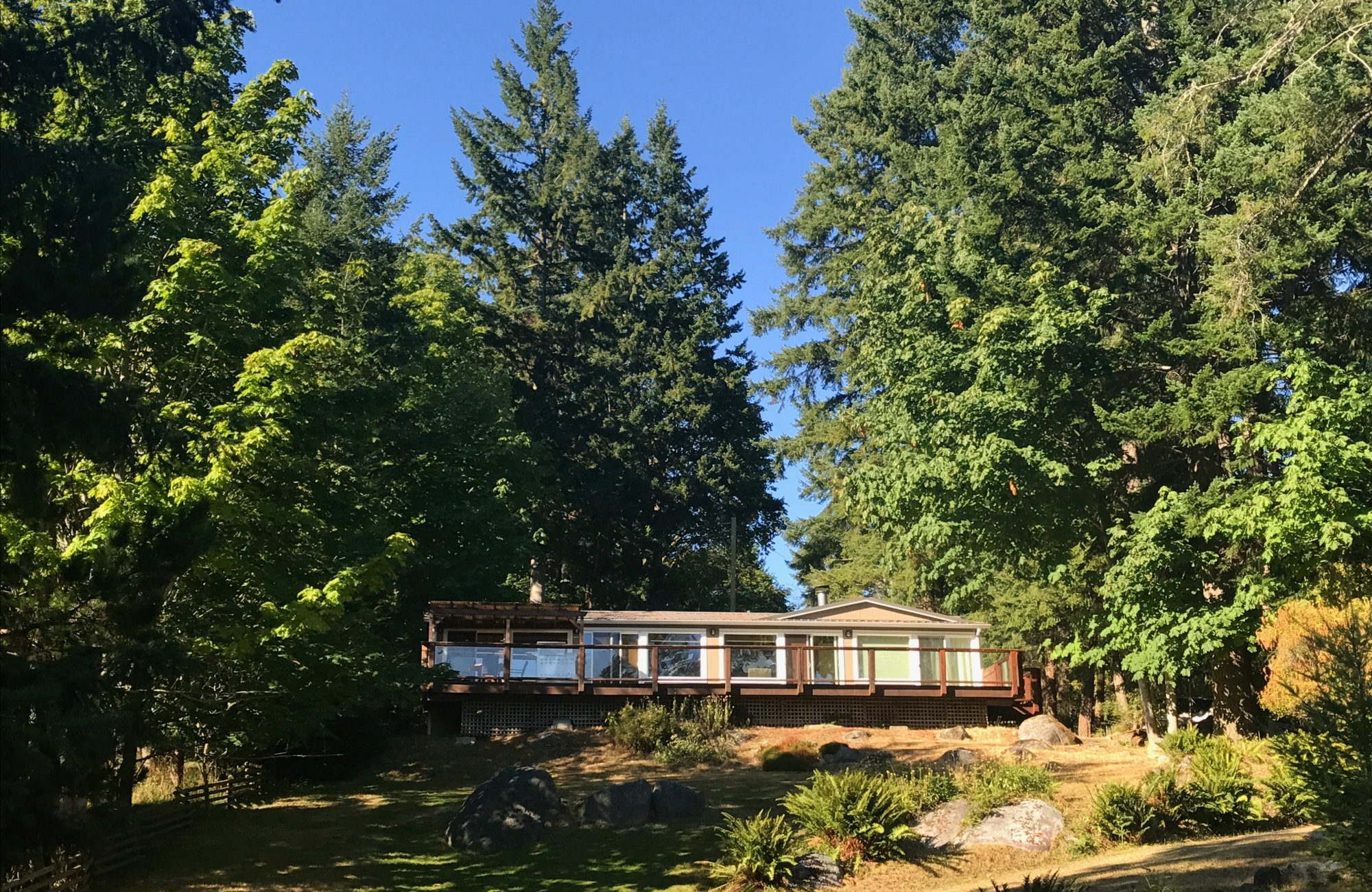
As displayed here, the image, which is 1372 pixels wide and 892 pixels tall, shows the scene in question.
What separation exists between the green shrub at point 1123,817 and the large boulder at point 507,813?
8715mm

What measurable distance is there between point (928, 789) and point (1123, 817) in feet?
9.84

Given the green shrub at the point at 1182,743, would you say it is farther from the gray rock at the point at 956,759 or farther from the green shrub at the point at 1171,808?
the green shrub at the point at 1171,808

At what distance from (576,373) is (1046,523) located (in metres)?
28.5

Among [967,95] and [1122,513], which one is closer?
[1122,513]

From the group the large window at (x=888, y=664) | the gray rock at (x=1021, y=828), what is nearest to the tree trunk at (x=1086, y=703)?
the large window at (x=888, y=664)

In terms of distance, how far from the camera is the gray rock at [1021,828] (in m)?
15.1

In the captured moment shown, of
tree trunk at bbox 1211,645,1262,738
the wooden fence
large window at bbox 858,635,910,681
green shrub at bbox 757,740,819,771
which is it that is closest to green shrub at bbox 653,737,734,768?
green shrub at bbox 757,740,819,771

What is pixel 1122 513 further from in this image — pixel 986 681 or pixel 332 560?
pixel 332 560

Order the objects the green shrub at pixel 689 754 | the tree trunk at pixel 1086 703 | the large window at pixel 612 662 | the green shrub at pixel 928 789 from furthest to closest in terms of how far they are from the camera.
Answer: the large window at pixel 612 662 → the tree trunk at pixel 1086 703 → the green shrub at pixel 689 754 → the green shrub at pixel 928 789

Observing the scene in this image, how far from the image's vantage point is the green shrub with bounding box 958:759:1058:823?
16.0 meters

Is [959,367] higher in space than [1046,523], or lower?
higher

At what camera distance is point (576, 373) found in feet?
157

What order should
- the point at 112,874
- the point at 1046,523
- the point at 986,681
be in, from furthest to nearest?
the point at 986,681
the point at 1046,523
the point at 112,874

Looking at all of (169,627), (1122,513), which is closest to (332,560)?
(169,627)
